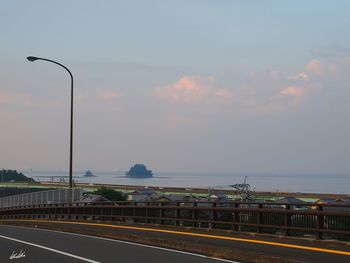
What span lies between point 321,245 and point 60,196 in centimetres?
3337

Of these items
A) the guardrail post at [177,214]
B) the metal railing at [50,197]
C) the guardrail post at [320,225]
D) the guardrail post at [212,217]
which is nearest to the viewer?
the guardrail post at [320,225]

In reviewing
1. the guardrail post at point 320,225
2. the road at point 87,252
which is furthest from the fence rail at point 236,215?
the road at point 87,252

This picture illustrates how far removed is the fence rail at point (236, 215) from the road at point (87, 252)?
392 centimetres

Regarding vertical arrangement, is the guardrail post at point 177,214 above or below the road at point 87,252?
above

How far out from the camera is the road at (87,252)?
41.1ft

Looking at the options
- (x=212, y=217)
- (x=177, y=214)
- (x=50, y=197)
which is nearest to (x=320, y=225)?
(x=212, y=217)

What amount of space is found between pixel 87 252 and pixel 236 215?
20.4 ft

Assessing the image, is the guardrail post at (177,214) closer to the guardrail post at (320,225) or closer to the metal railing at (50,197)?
the guardrail post at (320,225)

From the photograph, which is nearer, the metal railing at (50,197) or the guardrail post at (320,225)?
the guardrail post at (320,225)

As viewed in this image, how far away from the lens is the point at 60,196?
44.1 meters

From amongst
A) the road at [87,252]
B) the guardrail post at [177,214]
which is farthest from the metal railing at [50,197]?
the road at [87,252]

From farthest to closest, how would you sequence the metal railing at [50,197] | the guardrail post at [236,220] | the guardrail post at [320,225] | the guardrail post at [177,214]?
the metal railing at [50,197] < the guardrail post at [177,214] < the guardrail post at [236,220] < the guardrail post at [320,225]

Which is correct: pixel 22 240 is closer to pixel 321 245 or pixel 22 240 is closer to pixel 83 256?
pixel 83 256

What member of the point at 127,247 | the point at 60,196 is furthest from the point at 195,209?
the point at 60,196
